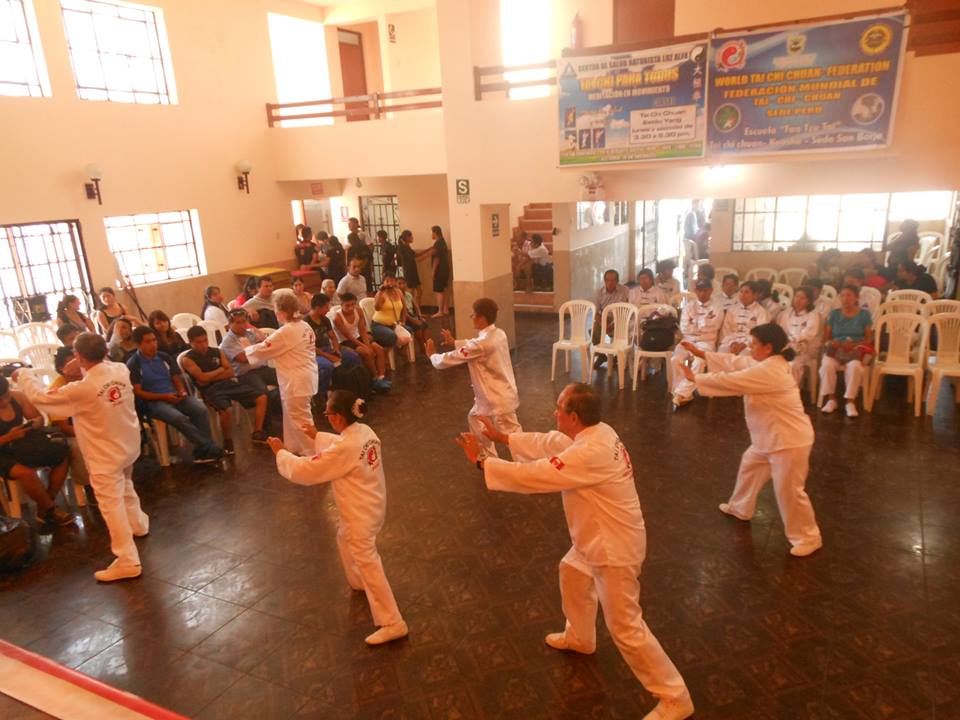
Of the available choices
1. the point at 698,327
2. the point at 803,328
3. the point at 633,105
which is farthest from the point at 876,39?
the point at 698,327

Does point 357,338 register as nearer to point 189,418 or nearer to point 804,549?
point 189,418

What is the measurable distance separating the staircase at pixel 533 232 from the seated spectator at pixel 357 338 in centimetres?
457

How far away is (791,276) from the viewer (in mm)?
10945

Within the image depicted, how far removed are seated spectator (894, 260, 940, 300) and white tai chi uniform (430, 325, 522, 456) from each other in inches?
235

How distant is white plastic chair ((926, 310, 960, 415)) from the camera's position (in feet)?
22.5

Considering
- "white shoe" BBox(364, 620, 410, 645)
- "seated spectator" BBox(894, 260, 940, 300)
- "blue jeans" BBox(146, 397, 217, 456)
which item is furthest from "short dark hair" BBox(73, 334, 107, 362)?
"seated spectator" BBox(894, 260, 940, 300)

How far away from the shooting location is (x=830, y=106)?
268 inches

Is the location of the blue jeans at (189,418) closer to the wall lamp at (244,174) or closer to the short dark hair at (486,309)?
the short dark hair at (486,309)

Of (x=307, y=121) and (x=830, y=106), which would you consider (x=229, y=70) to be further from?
(x=830, y=106)

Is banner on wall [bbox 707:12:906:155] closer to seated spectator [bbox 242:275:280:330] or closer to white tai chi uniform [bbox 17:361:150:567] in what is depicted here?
seated spectator [bbox 242:275:280:330]

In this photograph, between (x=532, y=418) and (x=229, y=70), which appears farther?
(x=229, y=70)

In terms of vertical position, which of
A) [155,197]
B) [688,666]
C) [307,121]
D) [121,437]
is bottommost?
[688,666]

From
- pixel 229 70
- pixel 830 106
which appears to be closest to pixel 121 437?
pixel 830 106

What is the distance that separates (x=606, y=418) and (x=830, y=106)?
12.9 feet
